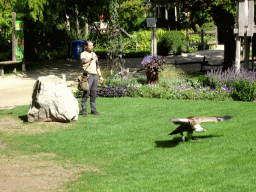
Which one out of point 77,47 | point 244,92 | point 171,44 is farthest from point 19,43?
point 244,92

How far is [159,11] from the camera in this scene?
35875mm

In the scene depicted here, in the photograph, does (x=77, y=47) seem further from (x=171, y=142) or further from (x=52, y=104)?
(x=171, y=142)

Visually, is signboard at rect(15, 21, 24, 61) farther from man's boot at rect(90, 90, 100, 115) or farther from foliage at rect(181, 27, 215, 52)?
foliage at rect(181, 27, 215, 52)

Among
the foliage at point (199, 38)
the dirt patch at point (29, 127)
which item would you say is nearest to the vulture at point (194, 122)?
the dirt patch at point (29, 127)

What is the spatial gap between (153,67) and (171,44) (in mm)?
13095

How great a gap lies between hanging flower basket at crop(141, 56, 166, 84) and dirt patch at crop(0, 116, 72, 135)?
538 cm

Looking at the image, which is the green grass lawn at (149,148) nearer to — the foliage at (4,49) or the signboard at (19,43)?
the signboard at (19,43)

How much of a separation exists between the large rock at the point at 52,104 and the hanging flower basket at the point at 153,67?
5.01 m

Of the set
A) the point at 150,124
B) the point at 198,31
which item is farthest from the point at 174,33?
the point at 150,124

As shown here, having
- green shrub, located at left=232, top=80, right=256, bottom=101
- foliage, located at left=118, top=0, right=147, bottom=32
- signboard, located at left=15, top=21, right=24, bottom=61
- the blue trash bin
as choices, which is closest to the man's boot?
green shrub, located at left=232, top=80, right=256, bottom=101

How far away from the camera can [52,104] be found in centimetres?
1115

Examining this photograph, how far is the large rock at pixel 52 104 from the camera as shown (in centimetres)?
1112

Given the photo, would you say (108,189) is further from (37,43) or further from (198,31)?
(198,31)

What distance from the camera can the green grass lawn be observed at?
22.1 ft
